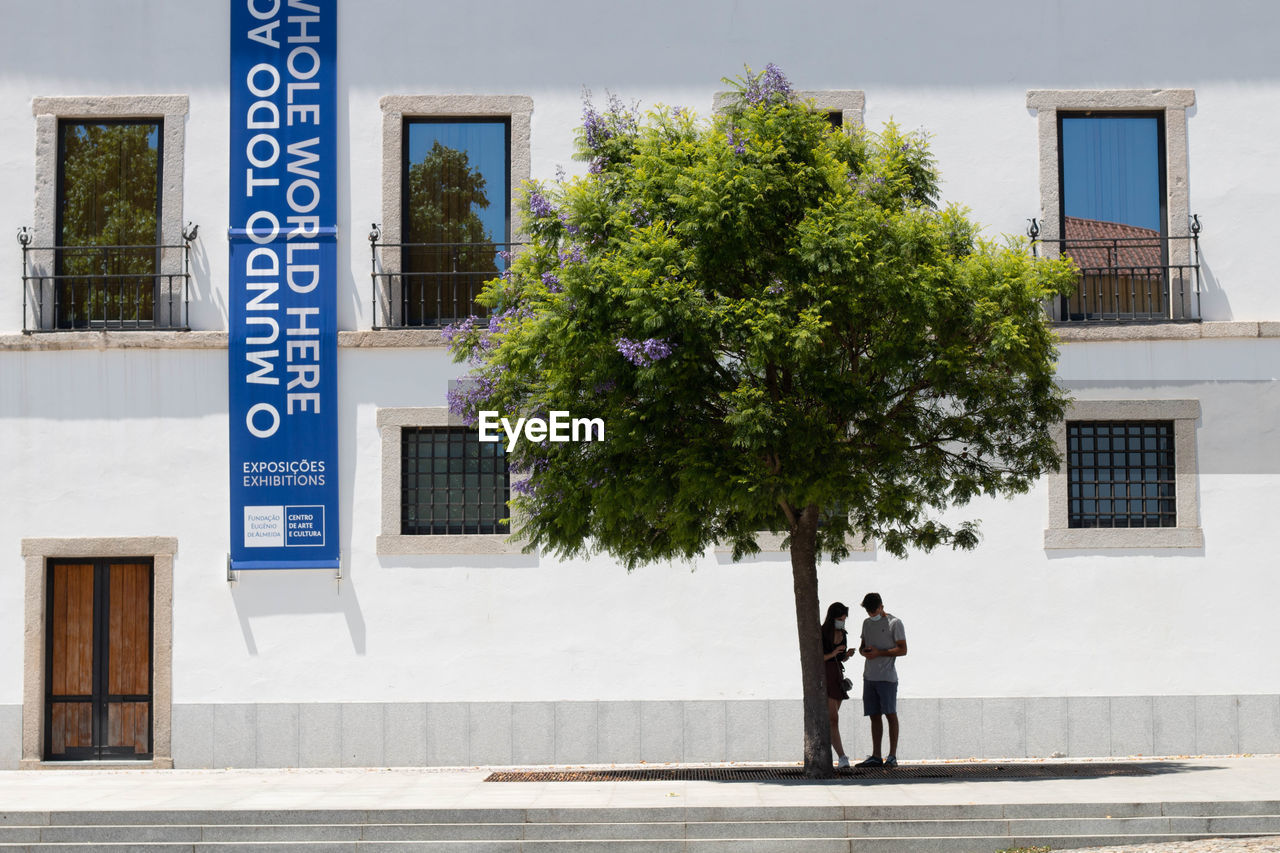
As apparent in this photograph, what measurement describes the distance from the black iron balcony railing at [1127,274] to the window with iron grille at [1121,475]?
1.27 meters

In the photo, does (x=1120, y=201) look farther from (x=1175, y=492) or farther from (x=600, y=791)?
(x=600, y=791)

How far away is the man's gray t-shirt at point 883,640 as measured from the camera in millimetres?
13484

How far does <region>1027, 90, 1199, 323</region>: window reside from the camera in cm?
1606

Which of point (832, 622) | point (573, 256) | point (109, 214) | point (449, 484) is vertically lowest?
point (832, 622)

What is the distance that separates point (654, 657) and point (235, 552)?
4.76 m

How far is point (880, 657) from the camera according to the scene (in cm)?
1350

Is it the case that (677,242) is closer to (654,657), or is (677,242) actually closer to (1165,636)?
(654,657)

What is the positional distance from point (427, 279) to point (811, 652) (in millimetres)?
6500

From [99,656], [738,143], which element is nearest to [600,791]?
[738,143]

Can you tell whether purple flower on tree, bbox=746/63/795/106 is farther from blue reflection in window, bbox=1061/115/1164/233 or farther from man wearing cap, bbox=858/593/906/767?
blue reflection in window, bbox=1061/115/1164/233

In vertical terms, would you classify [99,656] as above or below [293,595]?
below

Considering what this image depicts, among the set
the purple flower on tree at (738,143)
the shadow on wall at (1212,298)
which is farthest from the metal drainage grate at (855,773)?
the purple flower on tree at (738,143)

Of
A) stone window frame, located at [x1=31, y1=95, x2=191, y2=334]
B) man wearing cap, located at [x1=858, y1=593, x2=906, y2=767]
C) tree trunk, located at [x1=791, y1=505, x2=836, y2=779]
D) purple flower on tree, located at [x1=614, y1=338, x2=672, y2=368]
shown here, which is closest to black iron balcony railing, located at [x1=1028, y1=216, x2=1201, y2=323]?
man wearing cap, located at [x1=858, y1=593, x2=906, y2=767]

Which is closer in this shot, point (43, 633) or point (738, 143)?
point (738, 143)
